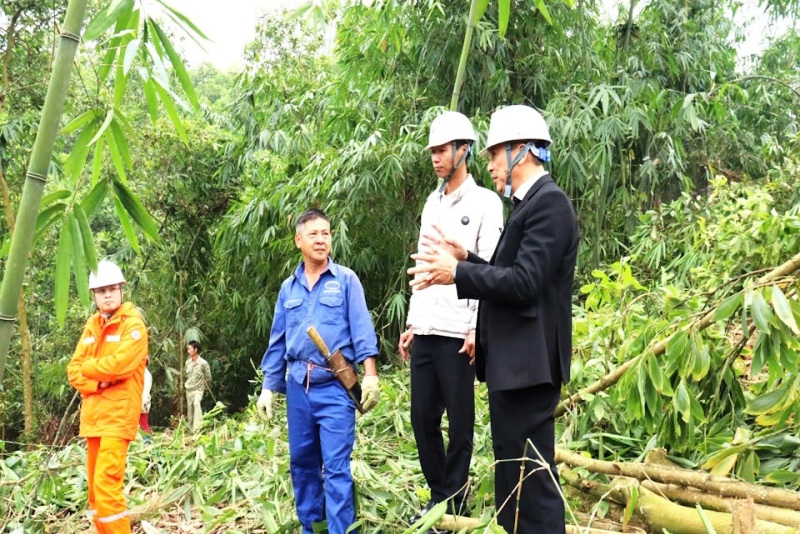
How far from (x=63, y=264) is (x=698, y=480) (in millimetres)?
2171

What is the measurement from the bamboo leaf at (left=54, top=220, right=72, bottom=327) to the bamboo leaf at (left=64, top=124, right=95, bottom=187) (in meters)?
0.13

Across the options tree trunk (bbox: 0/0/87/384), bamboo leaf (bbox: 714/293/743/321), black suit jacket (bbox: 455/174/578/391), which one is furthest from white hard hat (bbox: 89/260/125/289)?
bamboo leaf (bbox: 714/293/743/321)

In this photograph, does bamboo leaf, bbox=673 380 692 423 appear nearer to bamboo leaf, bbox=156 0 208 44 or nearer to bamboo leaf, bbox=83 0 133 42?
bamboo leaf, bbox=156 0 208 44

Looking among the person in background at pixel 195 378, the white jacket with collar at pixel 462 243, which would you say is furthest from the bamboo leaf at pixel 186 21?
the person in background at pixel 195 378

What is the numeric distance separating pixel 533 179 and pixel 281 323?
58.9 inches

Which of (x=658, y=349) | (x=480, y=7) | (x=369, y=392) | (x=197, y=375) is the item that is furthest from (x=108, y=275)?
(x=197, y=375)

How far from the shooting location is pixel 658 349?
9.59 feet

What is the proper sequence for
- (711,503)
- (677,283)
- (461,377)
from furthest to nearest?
1. (677,283)
2. (461,377)
3. (711,503)

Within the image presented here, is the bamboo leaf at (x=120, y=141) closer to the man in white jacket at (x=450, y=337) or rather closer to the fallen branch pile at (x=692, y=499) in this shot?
the man in white jacket at (x=450, y=337)

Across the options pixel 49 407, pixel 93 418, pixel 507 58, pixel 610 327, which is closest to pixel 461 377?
pixel 610 327

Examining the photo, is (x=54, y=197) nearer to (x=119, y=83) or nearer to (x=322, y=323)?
(x=119, y=83)

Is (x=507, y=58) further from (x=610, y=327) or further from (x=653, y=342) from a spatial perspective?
Answer: (x=653, y=342)

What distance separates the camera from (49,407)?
35.2ft

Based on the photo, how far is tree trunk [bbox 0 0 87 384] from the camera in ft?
4.46
